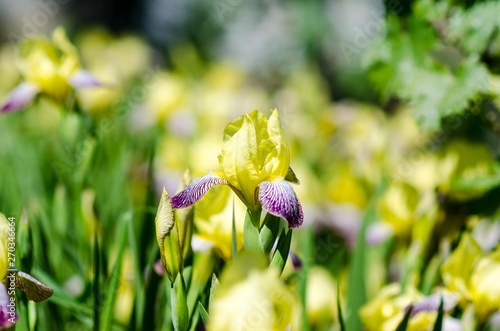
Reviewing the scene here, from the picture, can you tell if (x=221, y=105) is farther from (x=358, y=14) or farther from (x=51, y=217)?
(x=358, y=14)

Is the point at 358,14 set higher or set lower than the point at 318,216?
higher

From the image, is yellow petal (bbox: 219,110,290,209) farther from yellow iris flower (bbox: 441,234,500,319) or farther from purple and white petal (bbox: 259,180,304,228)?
yellow iris flower (bbox: 441,234,500,319)

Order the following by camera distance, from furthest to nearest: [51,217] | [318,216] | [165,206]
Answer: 1. [318,216]
2. [51,217]
3. [165,206]

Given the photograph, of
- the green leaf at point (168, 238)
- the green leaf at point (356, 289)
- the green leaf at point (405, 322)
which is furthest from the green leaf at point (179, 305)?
the green leaf at point (356, 289)

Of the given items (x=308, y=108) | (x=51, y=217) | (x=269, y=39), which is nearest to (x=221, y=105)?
(x=308, y=108)

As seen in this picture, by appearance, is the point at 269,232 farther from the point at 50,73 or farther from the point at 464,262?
the point at 50,73

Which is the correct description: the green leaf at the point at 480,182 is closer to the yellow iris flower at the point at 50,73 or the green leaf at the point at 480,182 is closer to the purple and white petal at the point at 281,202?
the purple and white petal at the point at 281,202
